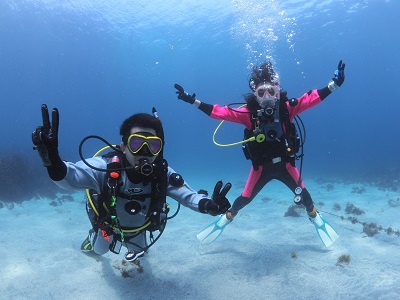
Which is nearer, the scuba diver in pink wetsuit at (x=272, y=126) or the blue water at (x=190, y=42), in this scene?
the scuba diver in pink wetsuit at (x=272, y=126)

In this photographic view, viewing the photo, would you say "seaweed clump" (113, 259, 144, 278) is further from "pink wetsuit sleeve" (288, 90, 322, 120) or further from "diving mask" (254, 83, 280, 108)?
"pink wetsuit sleeve" (288, 90, 322, 120)

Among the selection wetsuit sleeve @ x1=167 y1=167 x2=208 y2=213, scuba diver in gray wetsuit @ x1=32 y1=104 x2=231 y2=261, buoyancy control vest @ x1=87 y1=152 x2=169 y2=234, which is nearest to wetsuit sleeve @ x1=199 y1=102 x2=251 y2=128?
scuba diver in gray wetsuit @ x1=32 y1=104 x2=231 y2=261

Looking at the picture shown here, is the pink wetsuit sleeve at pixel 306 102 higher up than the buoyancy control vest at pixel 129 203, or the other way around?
the pink wetsuit sleeve at pixel 306 102

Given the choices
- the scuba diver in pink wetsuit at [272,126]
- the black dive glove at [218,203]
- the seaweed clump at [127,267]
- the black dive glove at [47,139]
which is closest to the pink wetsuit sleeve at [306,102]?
the scuba diver in pink wetsuit at [272,126]

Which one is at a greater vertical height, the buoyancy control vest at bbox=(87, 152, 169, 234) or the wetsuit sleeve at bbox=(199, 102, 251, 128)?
the wetsuit sleeve at bbox=(199, 102, 251, 128)

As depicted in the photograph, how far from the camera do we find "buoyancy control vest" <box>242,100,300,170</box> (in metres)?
6.80

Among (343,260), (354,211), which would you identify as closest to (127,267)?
(343,260)

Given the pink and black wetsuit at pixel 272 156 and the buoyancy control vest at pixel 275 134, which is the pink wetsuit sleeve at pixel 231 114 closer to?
the pink and black wetsuit at pixel 272 156

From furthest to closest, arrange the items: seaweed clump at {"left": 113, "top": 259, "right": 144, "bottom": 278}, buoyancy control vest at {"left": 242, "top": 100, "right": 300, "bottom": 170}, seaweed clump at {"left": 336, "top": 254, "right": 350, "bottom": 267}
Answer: buoyancy control vest at {"left": 242, "top": 100, "right": 300, "bottom": 170}
seaweed clump at {"left": 336, "top": 254, "right": 350, "bottom": 267}
seaweed clump at {"left": 113, "top": 259, "right": 144, "bottom": 278}

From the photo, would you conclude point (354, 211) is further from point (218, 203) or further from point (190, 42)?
point (190, 42)

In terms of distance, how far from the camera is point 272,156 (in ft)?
23.2

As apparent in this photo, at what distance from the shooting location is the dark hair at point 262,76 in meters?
7.25

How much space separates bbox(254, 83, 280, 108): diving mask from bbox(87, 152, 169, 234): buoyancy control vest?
341cm

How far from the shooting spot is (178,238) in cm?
892
